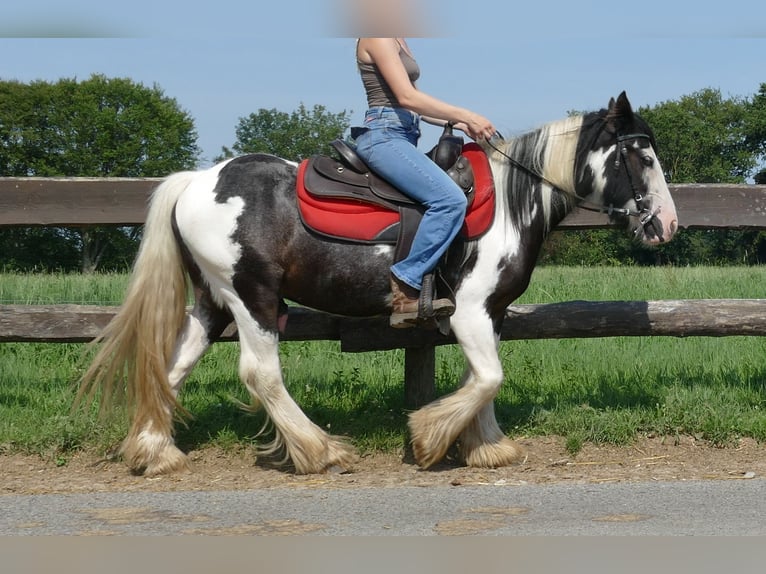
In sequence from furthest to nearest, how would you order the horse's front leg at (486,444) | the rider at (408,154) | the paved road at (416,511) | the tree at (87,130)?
the tree at (87,130)
the horse's front leg at (486,444)
the rider at (408,154)
the paved road at (416,511)

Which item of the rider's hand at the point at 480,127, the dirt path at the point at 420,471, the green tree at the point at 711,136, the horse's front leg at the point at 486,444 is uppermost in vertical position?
the green tree at the point at 711,136

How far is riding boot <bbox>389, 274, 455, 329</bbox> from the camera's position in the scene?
17.0 feet

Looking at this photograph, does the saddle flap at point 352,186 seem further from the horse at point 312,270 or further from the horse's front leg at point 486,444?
the horse's front leg at point 486,444

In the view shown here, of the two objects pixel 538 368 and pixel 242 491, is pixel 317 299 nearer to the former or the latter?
pixel 242 491

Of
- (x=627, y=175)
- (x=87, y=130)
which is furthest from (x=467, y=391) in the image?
(x=87, y=130)

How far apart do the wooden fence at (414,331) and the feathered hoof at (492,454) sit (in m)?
0.88

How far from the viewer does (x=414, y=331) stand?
20.5 ft

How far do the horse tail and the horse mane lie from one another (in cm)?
197

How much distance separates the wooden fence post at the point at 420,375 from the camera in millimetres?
6379

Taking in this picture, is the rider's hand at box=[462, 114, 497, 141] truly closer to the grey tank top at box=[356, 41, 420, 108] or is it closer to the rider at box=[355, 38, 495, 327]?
the rider at box=[355, 38, 495, 327]

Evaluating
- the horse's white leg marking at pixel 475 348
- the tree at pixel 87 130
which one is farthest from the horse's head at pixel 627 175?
the tree at pixel 87 130

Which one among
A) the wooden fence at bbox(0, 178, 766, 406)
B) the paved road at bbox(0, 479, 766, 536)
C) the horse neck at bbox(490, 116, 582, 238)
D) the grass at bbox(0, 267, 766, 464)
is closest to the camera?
the paved road at bbox(0, 479, 766, 536)

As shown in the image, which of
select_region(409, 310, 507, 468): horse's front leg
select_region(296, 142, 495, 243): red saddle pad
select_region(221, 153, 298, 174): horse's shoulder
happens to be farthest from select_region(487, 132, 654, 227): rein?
select_region(221, 153, 298, 174): horse's shoulder

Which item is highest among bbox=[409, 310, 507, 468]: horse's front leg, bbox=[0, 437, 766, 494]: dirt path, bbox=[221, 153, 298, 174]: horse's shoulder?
bbox=[221, 153, 298, 174]: horse's shoulder
